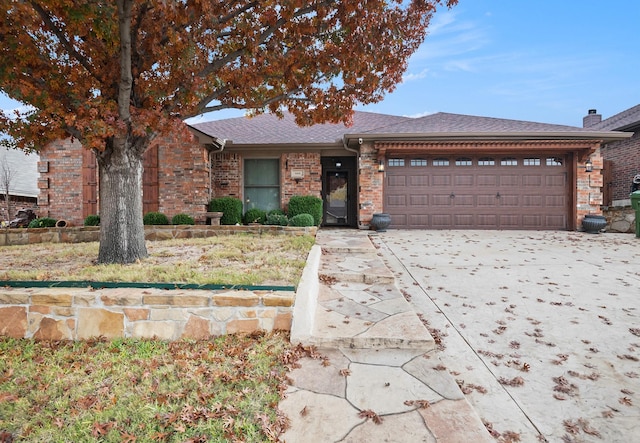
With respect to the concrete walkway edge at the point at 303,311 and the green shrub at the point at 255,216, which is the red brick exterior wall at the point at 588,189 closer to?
the green shrub at the point at 255,216

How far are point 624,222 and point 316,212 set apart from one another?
991cm

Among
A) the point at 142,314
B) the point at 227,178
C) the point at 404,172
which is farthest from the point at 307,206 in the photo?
the point at 142,314

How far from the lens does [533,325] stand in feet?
10.3

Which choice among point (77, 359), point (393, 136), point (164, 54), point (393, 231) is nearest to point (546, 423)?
point (77, 359)

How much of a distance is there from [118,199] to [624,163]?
16426 millimetres

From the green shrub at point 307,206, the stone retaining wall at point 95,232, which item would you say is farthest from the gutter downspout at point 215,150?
the stone retaining wall at point 95,232

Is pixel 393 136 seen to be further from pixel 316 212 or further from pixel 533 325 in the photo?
pixel 533 325

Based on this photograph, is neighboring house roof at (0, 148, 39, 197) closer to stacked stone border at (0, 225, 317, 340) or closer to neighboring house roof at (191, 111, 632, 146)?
neighboring house roof at (191, 111, 632, 146)

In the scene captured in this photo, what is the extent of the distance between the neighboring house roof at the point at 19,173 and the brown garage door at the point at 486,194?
52.4ft

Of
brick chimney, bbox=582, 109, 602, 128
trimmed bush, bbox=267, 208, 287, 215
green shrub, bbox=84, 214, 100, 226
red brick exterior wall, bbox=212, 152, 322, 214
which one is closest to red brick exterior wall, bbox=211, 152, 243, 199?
red brick exterior wall, bbox=212, 152, 322, 214

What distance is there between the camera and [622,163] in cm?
1225

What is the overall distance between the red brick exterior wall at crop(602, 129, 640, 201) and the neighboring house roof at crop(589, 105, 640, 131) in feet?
1.39

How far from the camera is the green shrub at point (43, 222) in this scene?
930 cm

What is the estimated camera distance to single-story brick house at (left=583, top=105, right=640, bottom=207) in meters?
11.6
